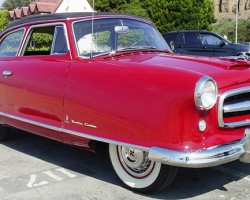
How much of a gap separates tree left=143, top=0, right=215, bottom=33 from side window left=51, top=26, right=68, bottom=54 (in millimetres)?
24405

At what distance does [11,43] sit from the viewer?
18.0ft

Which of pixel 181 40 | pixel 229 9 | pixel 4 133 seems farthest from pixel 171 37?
pixel 229 9

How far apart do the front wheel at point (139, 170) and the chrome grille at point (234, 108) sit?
0.61m

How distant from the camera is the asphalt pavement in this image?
387 centimetres

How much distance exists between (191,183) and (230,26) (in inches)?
2158

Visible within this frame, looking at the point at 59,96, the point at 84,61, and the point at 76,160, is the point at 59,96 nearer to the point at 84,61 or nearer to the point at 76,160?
the point at 84,61

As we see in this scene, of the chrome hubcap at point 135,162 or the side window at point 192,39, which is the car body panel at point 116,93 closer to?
the chrome hubcap at point 135,162

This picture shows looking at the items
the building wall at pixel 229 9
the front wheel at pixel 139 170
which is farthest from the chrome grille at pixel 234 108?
the building wall at pixel 229 9

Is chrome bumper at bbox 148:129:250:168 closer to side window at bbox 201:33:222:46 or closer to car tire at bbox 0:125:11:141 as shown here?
car tire at bbox 0:125:11:141

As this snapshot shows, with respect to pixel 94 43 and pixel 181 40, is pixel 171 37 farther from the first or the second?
pixel 94 43

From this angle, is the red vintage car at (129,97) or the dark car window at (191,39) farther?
the dark car window at (191,39)

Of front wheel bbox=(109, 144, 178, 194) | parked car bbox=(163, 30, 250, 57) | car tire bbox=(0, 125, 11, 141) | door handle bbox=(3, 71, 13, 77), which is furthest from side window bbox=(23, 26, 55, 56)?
parked car bbox=(163, 30, 250, 57)

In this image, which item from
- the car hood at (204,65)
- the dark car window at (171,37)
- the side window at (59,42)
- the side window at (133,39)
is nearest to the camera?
the car hood at (204,65)

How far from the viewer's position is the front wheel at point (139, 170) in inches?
147
